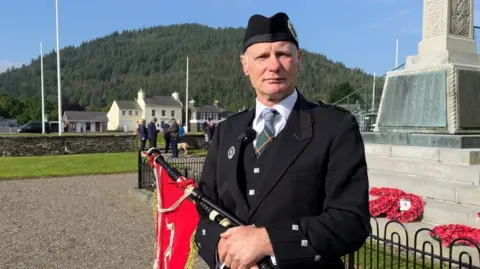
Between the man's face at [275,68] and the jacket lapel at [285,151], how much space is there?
0.17 meters

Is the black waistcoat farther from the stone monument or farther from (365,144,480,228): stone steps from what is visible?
the stone monument

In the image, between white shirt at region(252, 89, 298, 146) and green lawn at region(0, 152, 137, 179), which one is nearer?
white shirt at region(252, 89, 298, 146)

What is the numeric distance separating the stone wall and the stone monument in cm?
2355

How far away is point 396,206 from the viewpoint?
22.0ft

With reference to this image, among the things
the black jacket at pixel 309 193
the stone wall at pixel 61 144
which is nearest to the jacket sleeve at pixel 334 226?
the black jacket at pixel 309 193

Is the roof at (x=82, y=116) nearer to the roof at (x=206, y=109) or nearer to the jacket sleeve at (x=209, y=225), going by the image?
the roof at (x=206, y=109)

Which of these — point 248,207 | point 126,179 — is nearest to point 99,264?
point 248,207

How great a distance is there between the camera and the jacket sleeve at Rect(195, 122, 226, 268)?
1991 mm

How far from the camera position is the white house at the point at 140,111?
108125 mm

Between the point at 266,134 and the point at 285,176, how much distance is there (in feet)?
0.83

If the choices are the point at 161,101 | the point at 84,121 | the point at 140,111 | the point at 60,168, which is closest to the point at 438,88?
the point at 60,168

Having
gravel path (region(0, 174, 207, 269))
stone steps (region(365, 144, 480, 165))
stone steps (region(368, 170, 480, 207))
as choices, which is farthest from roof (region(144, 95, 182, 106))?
stone steps (region(368, 170, 480, 207))

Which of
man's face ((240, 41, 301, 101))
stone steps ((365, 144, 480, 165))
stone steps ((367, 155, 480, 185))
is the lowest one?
stone steps ((367, 155, 480, 185))

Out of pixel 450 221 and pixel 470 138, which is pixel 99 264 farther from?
pixel 470 138
